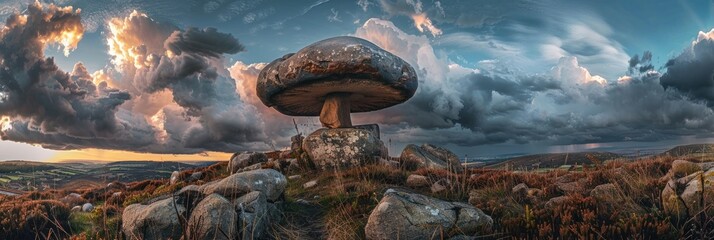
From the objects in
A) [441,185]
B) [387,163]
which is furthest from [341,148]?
[441,185]

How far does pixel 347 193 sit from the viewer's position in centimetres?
802

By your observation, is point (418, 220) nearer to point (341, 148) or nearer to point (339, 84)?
point (341, 148)

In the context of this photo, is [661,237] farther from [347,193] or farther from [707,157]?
[707,157]

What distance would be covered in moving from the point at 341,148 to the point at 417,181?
12.5 feet

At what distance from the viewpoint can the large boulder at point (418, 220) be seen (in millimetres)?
4996

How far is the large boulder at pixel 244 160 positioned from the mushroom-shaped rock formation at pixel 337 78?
1.99 metres

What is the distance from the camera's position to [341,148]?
12273 mm

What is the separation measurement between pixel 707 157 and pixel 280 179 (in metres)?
9.64

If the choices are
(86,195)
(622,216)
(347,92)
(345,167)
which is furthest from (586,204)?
(86,195)

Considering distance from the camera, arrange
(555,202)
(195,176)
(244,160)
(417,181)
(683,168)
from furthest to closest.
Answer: (244,160) < (195,176) < (417,181) < (683,168) < (555,202)

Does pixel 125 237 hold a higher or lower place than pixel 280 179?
lower

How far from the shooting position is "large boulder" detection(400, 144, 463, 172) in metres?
12.5

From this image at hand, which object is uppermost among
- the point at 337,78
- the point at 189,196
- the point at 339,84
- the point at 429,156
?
the point at 337,78

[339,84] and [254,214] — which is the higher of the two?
[339,84]
